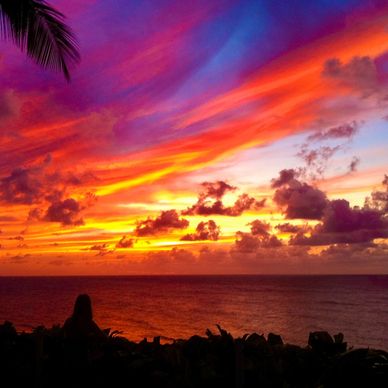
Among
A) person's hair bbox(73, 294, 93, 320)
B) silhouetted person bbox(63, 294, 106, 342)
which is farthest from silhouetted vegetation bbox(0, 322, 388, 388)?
person's hair bbox(73, 294, 93, 320)

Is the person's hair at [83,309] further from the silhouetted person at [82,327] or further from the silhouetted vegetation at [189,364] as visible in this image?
the silhouetted vegetation at [189,364]

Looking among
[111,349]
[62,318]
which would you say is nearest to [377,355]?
[111,349]

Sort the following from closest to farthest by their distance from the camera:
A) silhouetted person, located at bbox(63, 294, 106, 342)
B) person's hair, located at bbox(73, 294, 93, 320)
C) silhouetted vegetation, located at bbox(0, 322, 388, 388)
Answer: silhouetted vegetation, located at bbox(0, 322, 388, 388) < silhouetted person, located at bbox(63, 294, 106, 342) < person's hair, located at bbox(73, 294, 93, 320)

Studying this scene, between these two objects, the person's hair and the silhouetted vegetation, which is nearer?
the silhouetted vegetation

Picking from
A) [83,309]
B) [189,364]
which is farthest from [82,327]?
[189,364]

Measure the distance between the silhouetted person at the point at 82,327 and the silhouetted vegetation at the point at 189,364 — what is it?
3.7 inches

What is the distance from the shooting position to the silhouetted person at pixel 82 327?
8102mm

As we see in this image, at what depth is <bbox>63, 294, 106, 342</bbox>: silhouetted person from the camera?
810cm

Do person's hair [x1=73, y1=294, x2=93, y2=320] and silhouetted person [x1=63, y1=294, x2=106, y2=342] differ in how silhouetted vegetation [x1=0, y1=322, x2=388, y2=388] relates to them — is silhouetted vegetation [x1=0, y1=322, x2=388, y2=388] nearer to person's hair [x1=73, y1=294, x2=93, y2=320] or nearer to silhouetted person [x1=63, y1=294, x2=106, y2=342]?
silhouetted person [x1=63, y1=294, x2=106, y2=342]

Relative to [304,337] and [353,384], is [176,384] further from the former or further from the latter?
[304,337]

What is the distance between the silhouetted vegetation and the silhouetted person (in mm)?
95

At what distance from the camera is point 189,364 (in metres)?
7.21

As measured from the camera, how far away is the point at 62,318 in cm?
6147

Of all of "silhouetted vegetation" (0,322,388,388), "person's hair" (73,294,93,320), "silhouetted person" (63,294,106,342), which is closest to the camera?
"silhouetted vegetation" (0,322,388,388)
